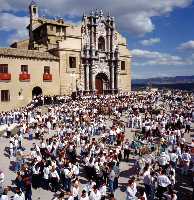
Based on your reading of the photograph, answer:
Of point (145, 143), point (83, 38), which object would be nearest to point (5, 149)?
point (145, 143)

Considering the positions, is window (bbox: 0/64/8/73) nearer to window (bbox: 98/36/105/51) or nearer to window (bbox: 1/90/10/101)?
window (bbox: 1/90/10/101)

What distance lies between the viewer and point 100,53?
53.7m

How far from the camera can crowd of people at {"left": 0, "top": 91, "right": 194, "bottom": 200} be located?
16000 millimetres

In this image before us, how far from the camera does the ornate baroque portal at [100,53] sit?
2045 inches

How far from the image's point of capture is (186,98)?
4878 centimetres

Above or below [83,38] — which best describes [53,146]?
below

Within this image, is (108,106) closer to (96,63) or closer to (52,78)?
(52,78)

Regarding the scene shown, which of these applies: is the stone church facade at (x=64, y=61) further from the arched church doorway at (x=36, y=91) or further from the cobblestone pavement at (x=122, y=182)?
the cobblestone pavement at (x=122, y=182)

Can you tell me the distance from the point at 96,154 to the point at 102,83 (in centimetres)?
3526

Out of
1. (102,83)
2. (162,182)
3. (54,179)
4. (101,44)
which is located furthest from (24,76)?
(162,182)

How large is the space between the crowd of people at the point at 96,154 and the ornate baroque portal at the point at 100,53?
14.0 meters

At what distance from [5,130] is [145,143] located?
12.2 meters

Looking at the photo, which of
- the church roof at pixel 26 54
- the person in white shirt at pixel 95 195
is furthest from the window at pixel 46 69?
the person in white shirt at pixel 95 195

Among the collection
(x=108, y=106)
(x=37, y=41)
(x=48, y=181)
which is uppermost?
(x=37, y=41)
